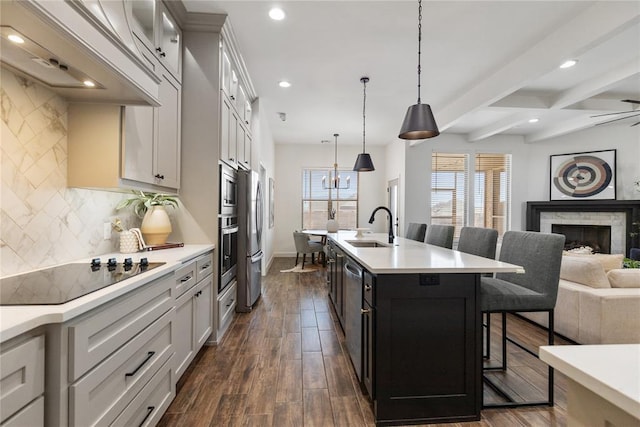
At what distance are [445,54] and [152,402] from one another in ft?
12.9

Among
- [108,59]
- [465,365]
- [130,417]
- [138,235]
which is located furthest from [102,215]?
[465,365]

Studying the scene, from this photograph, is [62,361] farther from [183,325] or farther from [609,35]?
[609,35]

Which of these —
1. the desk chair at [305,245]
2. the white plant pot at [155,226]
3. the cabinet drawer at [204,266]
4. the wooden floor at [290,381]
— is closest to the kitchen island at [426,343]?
the wooden floor at [290,381]

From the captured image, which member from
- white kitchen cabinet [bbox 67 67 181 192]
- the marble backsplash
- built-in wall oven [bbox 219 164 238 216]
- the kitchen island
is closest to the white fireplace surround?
the kitchen island

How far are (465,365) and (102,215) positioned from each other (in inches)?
99.8

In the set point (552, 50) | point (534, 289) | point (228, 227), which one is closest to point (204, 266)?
point (228, 227)

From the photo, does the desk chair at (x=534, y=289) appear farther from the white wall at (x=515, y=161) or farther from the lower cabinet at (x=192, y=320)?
the white wall at (x=515, y=161)

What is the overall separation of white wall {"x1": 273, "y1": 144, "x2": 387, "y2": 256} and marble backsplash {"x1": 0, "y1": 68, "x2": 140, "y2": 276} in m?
6.12

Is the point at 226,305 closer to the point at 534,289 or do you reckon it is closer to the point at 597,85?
the point at 534,289

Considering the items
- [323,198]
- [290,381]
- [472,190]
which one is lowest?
[290,381]

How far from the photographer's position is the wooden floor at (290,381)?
179 centimetres

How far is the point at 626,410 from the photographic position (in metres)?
0.42

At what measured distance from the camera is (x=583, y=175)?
20.4ft

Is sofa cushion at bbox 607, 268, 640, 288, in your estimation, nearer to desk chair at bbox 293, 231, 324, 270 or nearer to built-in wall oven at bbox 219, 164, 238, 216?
built-in wall oven at bbox 219, 164, 238, 216
